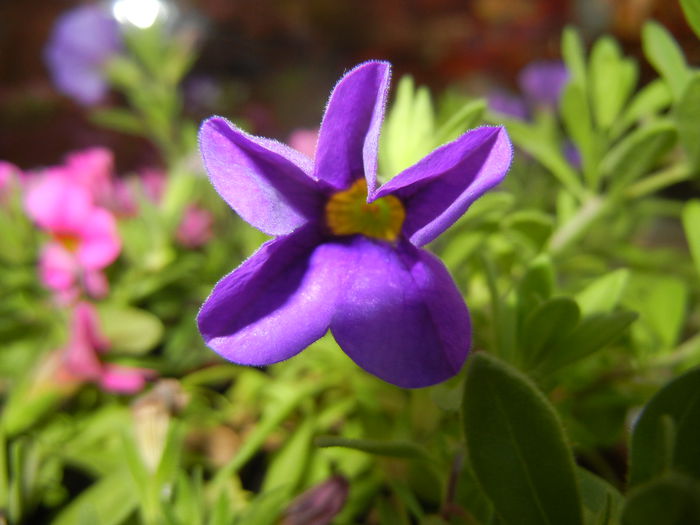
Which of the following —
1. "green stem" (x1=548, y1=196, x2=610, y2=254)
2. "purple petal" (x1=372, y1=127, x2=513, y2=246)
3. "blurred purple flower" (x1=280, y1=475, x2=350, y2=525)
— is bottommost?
"blurred purple flower" (x1=280, y1=475, x2=350, y2=525)

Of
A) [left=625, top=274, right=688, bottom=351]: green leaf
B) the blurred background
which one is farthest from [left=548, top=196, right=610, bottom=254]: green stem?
the blurred background

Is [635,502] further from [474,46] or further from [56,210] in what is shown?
[474,46]

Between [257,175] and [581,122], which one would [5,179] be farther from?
[581,122]

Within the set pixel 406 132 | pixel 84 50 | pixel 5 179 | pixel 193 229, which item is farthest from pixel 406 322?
pixel 84 50

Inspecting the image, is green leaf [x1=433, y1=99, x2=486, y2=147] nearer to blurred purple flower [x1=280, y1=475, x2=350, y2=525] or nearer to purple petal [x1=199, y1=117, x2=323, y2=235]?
purple petal [x1=199, y1=117, x2=323, y2=235]

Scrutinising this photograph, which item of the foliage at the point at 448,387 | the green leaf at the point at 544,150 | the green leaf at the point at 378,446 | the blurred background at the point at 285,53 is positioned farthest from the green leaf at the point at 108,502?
the blurred background at the point at 285,53

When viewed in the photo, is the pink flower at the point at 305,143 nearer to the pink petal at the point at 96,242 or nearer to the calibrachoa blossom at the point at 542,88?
the pink petal at the point at 96,242

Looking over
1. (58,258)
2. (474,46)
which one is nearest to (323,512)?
(58,258)
